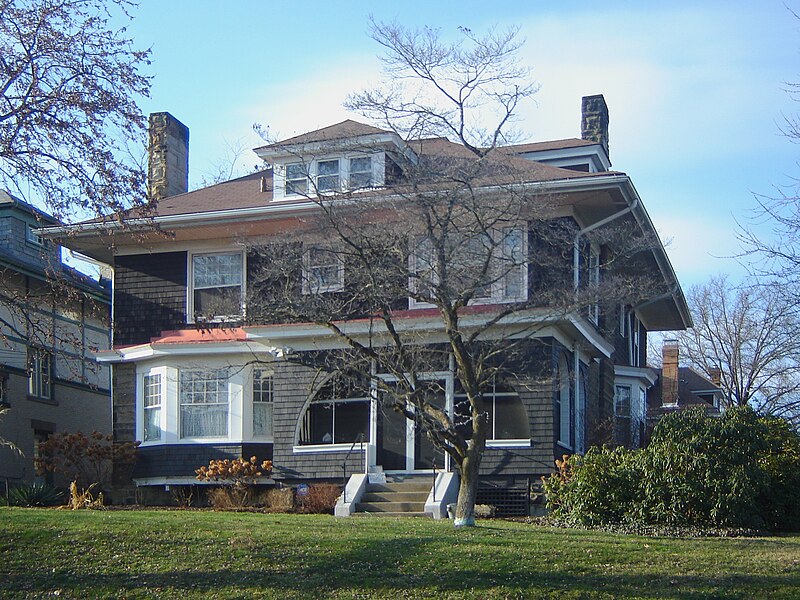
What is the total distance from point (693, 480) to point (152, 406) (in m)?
12.3

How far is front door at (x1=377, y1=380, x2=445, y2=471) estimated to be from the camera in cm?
2209

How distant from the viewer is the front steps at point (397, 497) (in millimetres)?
19953

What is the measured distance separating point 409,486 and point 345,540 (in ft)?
23.1

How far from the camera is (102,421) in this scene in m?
32.1

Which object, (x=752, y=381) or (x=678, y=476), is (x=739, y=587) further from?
(x=752, y=381)

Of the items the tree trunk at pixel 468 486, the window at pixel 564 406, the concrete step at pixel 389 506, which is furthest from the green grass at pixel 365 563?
the window at pixel 564 406

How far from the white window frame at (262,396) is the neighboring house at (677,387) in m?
16.2

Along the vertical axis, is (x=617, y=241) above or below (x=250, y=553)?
above

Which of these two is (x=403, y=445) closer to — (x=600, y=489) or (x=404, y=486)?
(x=404, y=486)

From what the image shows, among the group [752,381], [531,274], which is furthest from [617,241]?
[752,381]

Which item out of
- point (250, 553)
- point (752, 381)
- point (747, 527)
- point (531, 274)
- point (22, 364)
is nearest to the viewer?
point (250, 553)

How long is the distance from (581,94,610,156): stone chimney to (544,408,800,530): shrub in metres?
10.9

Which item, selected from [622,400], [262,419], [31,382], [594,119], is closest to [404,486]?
[262,419]

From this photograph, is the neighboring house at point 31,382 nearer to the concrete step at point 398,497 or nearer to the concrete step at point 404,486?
the concrete step at point 404,486
